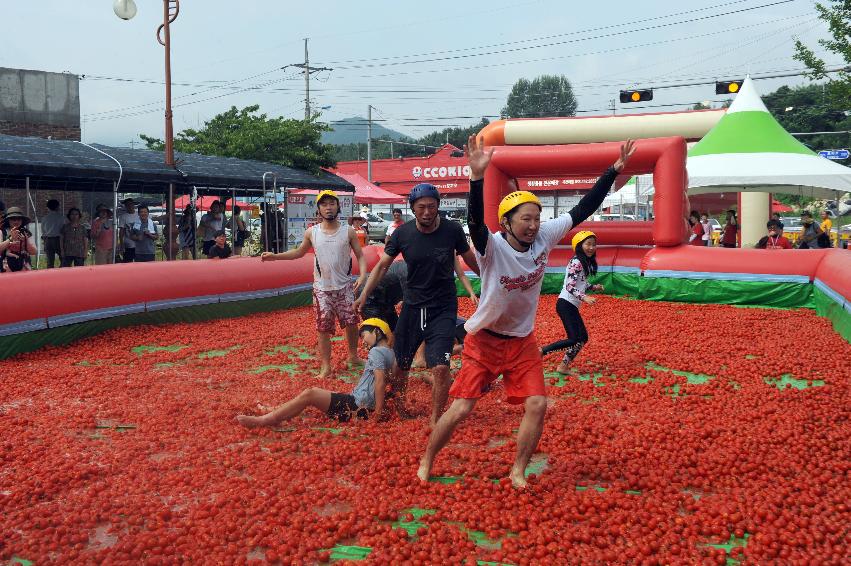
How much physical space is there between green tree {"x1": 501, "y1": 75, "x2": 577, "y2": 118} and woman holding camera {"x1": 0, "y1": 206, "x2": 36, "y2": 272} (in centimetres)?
10764

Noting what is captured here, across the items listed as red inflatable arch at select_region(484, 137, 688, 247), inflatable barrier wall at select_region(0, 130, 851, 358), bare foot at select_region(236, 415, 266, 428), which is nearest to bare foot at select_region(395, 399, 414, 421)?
bare foot at select_region(236, 415, 266, 428)

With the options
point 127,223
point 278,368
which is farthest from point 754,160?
point 127,223

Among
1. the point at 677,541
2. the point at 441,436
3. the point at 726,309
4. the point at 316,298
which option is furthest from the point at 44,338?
the point at 726,309

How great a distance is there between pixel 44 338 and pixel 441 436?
22.4 ft

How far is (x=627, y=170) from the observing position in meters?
14.9

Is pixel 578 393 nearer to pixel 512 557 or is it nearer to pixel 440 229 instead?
pixel 440 229

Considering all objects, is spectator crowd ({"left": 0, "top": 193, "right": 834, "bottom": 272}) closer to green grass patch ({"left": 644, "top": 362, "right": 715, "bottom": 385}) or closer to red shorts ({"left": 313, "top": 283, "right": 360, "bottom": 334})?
red shorts ({"left": 313, "top": 283, "right": 360, "bottom": 334})

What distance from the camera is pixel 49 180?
16.2 meters

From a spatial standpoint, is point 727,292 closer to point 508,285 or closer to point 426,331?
point 426,331

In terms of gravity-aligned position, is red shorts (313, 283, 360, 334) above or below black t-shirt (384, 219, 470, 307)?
below

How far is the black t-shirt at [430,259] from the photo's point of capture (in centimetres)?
602

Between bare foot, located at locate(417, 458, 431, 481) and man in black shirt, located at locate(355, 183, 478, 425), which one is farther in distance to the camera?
man in black shirt, located at locate(355, 183, 478, 425)

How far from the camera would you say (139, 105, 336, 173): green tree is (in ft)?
117

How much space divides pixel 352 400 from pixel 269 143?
103ft
